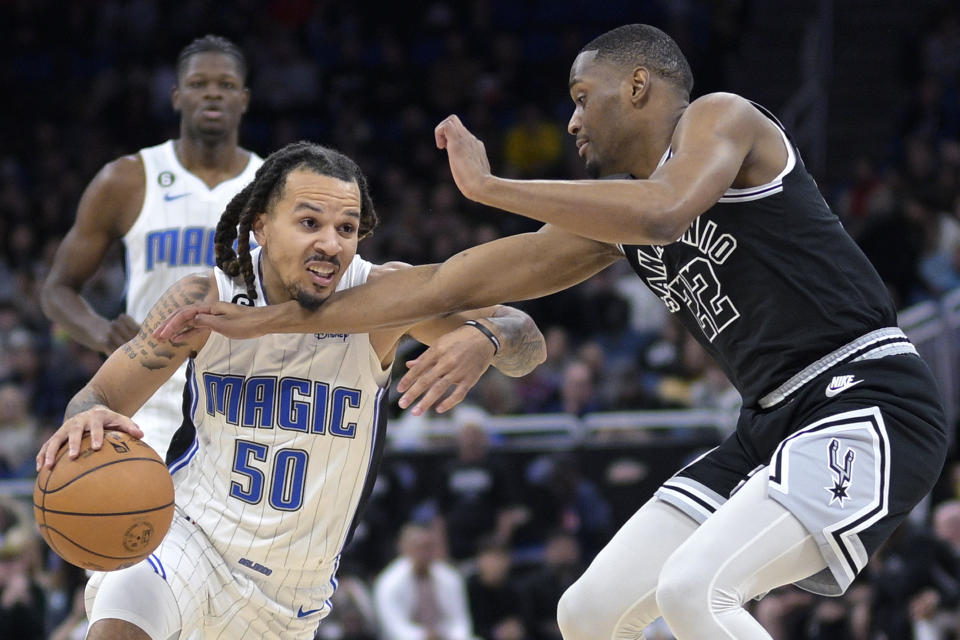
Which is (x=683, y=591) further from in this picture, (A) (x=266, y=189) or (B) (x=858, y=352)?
(A) (x=266, y=189)

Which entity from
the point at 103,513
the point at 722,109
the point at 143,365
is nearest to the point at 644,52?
the point at 722,109

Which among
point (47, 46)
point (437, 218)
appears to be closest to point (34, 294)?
point (437, 218)

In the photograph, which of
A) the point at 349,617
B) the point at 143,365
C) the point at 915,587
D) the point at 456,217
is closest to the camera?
the point at 143,365

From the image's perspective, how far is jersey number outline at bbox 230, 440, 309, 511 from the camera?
4.72m

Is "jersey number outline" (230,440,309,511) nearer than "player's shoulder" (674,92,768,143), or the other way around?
"player's shoulder" (674,92,768,143)

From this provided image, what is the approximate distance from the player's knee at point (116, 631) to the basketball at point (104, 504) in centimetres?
21

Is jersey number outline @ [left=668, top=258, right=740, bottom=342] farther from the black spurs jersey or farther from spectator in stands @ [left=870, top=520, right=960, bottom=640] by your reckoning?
spectator in stands @ [left=870, top=520, right=960, bottom=640]

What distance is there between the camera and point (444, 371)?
14.5 feet

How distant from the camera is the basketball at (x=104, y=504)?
4.18 meters

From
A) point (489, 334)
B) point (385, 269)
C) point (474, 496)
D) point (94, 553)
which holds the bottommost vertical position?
point (474, 496)

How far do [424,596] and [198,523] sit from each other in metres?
4.71

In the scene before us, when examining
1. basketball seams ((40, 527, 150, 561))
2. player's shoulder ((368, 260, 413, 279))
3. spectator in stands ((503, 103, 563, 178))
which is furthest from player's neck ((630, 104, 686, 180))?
spectator in stands ((503, 103, 563, 178))

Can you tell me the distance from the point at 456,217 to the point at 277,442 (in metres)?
8.95

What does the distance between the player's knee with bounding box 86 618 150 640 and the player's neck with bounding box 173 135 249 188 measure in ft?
8.40
